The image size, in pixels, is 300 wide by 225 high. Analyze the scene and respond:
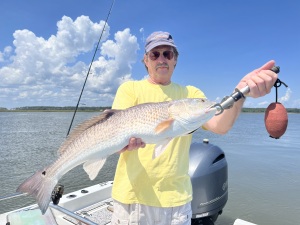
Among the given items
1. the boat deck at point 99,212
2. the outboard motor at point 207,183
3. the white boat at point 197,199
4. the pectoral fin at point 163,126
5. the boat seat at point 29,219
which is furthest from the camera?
the boat deck at point 99,212

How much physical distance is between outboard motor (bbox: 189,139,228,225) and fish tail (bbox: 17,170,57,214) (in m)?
2.52

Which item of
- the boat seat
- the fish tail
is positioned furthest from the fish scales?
the boat seat

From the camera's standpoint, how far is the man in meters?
2.58

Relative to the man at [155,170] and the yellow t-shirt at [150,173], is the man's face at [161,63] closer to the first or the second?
the man at [155,170]

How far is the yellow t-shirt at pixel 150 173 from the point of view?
258 centimetres

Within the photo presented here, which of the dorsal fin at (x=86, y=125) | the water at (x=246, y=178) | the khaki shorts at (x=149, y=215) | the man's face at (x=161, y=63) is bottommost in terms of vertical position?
the water at (x=246, y=178)

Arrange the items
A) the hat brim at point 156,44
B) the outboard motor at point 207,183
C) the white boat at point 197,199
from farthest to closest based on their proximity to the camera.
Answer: the outboard motor at point 207,183
the white boat at point 197,199
the hat brim at point 156,44

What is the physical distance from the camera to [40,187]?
2480mm

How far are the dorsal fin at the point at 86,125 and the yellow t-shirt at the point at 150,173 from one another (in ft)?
0.64

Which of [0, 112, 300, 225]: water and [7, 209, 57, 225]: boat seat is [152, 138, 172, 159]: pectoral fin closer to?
[7, 209, 57, 225]: boat seat

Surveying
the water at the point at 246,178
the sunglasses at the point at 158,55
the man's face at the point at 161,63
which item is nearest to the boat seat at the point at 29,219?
the man's face at the point at 161,63

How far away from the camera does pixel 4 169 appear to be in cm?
1477

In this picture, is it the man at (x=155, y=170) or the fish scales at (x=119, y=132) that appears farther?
the man at (x=155, y=170)

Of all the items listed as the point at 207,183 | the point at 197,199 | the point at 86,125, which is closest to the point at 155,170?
the point at 86,125
